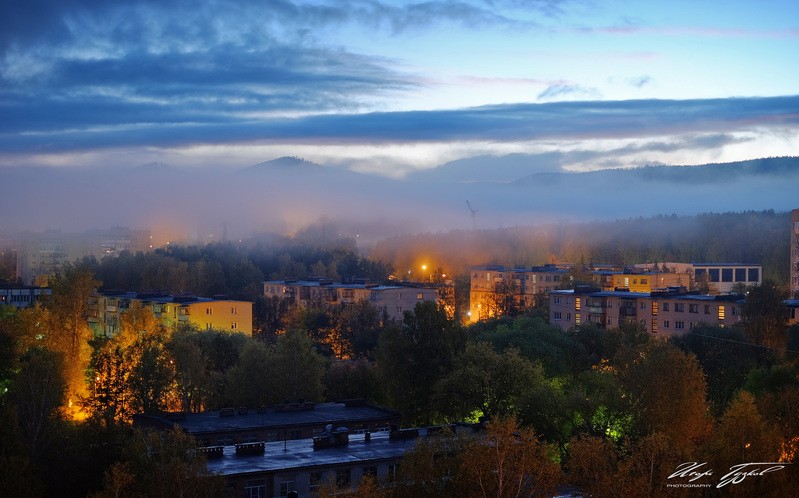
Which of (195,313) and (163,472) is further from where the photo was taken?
(195,313)

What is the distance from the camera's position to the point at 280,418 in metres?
29.3

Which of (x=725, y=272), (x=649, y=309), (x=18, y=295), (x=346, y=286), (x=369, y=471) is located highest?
(x=725, y=272)

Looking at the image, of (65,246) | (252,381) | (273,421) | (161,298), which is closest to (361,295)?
(161,298)

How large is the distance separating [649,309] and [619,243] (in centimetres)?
6022

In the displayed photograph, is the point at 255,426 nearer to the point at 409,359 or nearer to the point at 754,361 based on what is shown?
the point at 409,359

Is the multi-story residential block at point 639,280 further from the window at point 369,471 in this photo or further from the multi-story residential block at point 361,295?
the window at point 369,471

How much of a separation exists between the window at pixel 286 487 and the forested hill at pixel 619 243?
72488mm

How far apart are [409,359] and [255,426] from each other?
8675 mm

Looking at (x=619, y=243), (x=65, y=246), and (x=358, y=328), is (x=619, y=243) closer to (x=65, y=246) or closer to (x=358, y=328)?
(x=358, y=328)

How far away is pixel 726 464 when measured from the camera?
20.5 m

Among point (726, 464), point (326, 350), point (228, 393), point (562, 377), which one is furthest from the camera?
point (326, 350)

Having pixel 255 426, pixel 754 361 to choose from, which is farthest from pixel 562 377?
pixel 255 426

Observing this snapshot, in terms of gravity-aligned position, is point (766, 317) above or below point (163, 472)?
above

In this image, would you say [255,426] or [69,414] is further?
[69,414]
